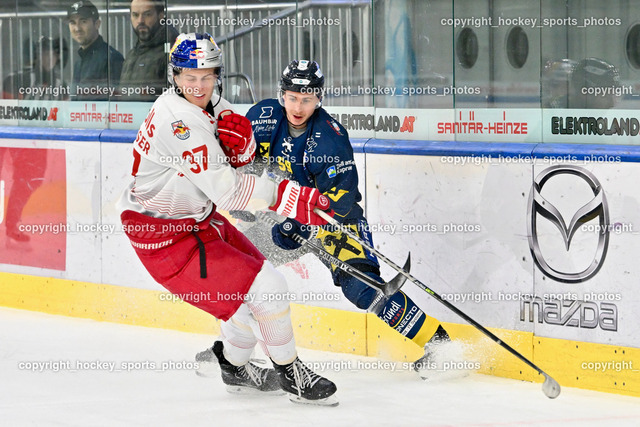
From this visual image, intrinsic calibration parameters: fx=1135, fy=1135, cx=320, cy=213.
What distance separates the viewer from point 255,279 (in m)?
4.41

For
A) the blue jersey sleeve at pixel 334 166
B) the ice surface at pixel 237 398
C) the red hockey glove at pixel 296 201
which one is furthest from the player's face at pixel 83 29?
the red hockey glove at pixel 296 201

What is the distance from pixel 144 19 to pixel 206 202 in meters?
2.39

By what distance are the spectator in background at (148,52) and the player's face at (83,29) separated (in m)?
0.32

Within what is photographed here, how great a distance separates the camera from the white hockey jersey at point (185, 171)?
421cm

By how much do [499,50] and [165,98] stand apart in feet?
5.64

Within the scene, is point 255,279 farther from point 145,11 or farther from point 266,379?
point 145,11

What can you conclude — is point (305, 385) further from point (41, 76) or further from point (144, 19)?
point (41, 76)

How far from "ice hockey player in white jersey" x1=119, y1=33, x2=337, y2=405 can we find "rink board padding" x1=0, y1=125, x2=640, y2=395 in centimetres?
88

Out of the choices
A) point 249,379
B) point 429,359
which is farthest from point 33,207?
point 429,359

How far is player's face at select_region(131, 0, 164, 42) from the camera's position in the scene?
650cm

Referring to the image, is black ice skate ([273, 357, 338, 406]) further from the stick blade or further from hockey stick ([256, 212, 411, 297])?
the stick blade

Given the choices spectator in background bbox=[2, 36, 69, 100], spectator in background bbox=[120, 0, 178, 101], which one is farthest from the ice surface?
spectator in background bbox=[2, 36, 69, 100]

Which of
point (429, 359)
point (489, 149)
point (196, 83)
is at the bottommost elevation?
point (429, 359)

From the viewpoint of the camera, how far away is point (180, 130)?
4.23 meters
